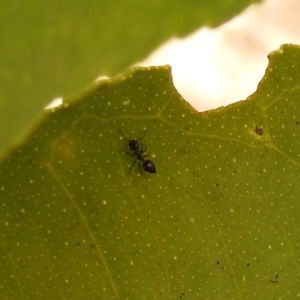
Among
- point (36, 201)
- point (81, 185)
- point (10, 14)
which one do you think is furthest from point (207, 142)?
point (10, 14)

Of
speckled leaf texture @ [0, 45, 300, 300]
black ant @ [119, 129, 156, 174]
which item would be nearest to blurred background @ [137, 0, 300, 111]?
speckled leaf texture @ [0, 45, 300, 300]

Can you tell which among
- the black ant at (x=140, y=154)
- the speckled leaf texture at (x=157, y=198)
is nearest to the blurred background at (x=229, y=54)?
the speckled leaf texture at (x=157, y=198)

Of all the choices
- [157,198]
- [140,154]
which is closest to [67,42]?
[140,154]

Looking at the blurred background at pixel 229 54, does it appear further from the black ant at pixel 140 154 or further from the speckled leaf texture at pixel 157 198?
the black ant at pixel 140 154

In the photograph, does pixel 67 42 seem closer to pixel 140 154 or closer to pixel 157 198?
pixel 140 154

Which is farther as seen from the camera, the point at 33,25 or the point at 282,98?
the point at 282,98

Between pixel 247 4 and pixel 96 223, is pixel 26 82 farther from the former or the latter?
pixel 247 4

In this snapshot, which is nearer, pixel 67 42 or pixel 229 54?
pixel 67 42
